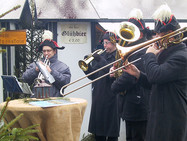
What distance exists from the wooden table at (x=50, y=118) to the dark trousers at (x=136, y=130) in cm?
104

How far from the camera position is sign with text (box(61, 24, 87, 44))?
6336 mm

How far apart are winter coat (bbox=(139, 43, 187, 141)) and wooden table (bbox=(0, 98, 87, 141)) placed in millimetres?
929

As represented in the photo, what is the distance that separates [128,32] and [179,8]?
4.67 metres

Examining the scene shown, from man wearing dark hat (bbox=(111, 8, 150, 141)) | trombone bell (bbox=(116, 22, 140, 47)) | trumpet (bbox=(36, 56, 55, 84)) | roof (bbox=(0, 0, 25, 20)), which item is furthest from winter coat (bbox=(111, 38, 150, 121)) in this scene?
roof (bbox=(0, 0, 25, 20))

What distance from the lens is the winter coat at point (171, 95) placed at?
3.20m

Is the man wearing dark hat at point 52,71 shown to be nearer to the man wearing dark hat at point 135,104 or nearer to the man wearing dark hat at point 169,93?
the man wearing dark hat at point 135,104

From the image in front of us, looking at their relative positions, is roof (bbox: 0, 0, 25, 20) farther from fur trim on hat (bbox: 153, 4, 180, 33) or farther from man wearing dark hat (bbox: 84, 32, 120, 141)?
fur trim on hat (bbox: 153, 4, 180, 33)

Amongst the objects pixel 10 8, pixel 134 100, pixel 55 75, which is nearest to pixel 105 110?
pixel 134 100

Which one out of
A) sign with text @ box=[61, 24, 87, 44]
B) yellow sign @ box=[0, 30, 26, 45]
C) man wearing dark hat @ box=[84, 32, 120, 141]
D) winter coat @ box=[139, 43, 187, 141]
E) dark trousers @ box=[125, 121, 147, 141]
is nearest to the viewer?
winter coat @ box=[139, 43, 187, 141]

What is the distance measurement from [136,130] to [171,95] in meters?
1.38

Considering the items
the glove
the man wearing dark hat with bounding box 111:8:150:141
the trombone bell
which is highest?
the trombone bell

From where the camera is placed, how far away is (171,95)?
3238mm

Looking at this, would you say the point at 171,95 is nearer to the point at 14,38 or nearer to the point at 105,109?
the point at 105,109

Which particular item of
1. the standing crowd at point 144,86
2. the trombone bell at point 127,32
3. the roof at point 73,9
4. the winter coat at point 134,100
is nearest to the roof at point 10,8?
the roof at point 73,9
